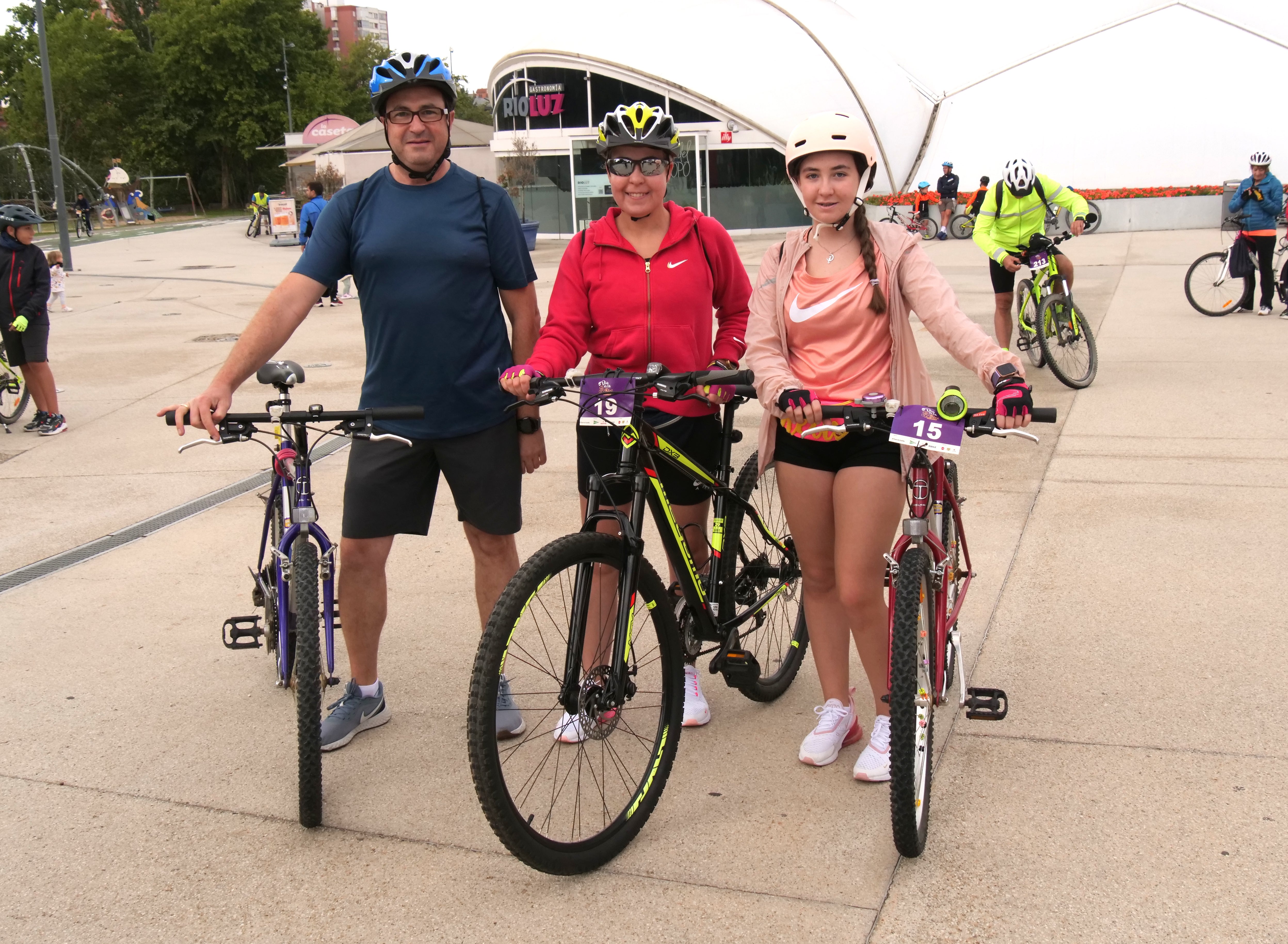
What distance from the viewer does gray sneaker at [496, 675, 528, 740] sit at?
145 inches

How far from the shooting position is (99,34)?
69562 millimetres

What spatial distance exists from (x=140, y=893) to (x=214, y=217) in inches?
2439

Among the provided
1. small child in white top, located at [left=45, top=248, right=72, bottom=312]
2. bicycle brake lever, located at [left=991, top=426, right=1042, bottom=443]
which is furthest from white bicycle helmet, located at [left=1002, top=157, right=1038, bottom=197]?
small child in white top, located at [left=45, top=248, right=72, bottom=312]

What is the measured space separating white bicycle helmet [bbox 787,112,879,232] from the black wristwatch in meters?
0.63

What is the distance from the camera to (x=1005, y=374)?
3.00 meters

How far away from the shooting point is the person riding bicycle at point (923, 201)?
99.3ft

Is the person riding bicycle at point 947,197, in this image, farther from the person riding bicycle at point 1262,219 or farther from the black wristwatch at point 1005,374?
the black wristwatch at point 1005,374

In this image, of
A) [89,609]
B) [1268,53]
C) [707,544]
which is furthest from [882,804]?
[1268,53]

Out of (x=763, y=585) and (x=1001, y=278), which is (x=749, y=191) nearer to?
(x=1001, y=278)

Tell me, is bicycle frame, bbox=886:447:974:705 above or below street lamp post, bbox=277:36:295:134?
below

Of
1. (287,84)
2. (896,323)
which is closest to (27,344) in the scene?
(896,323)

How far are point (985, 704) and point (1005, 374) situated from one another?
1.04 meters

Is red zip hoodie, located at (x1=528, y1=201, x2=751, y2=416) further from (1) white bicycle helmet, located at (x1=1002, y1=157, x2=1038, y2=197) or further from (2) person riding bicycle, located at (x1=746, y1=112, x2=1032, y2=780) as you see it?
(1) white bicycle helmet, located at (x1=1002, y1=157, x2=1038, y2=197)

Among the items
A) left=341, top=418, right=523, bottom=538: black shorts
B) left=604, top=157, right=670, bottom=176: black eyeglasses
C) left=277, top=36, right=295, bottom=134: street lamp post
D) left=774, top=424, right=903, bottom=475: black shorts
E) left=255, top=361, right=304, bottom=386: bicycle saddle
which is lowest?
left=341, top=418, right=523, bottom=538: black shorts
